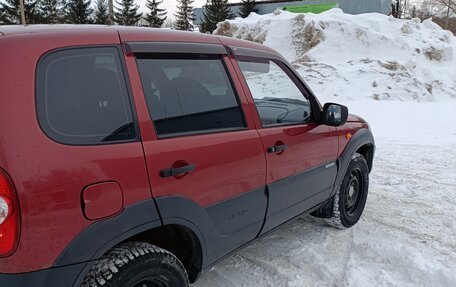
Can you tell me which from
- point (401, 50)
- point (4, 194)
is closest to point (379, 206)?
point (4, 194)

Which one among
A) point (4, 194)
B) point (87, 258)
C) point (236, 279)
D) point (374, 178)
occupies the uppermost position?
point (4, 194)

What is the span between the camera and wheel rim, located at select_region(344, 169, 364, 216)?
4187 millimetres

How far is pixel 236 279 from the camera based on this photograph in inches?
125

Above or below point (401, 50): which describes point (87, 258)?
above

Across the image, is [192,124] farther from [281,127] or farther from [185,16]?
[185,16]

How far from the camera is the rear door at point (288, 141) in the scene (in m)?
2.93

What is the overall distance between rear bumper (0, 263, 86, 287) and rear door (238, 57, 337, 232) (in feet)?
4.68

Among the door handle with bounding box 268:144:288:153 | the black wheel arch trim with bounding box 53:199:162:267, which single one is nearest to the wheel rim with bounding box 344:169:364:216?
the door handle with bounding box 268:144:288:153

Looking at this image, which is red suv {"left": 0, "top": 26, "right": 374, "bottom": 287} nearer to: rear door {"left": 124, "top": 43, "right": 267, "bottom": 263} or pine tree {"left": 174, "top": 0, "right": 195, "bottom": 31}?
rear door {"left": 124, "top": 43, "right": 267, "bottom": 263}

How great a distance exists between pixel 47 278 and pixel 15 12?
3991cm

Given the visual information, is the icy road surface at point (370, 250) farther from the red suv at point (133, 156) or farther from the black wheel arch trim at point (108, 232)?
the black wheel arch trim at point (108, 232)

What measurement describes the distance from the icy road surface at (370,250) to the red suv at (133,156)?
1.73 feet

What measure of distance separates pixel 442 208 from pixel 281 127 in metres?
2.68

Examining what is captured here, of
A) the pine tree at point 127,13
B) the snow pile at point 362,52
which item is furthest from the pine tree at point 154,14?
the snow pile at point 362,52
